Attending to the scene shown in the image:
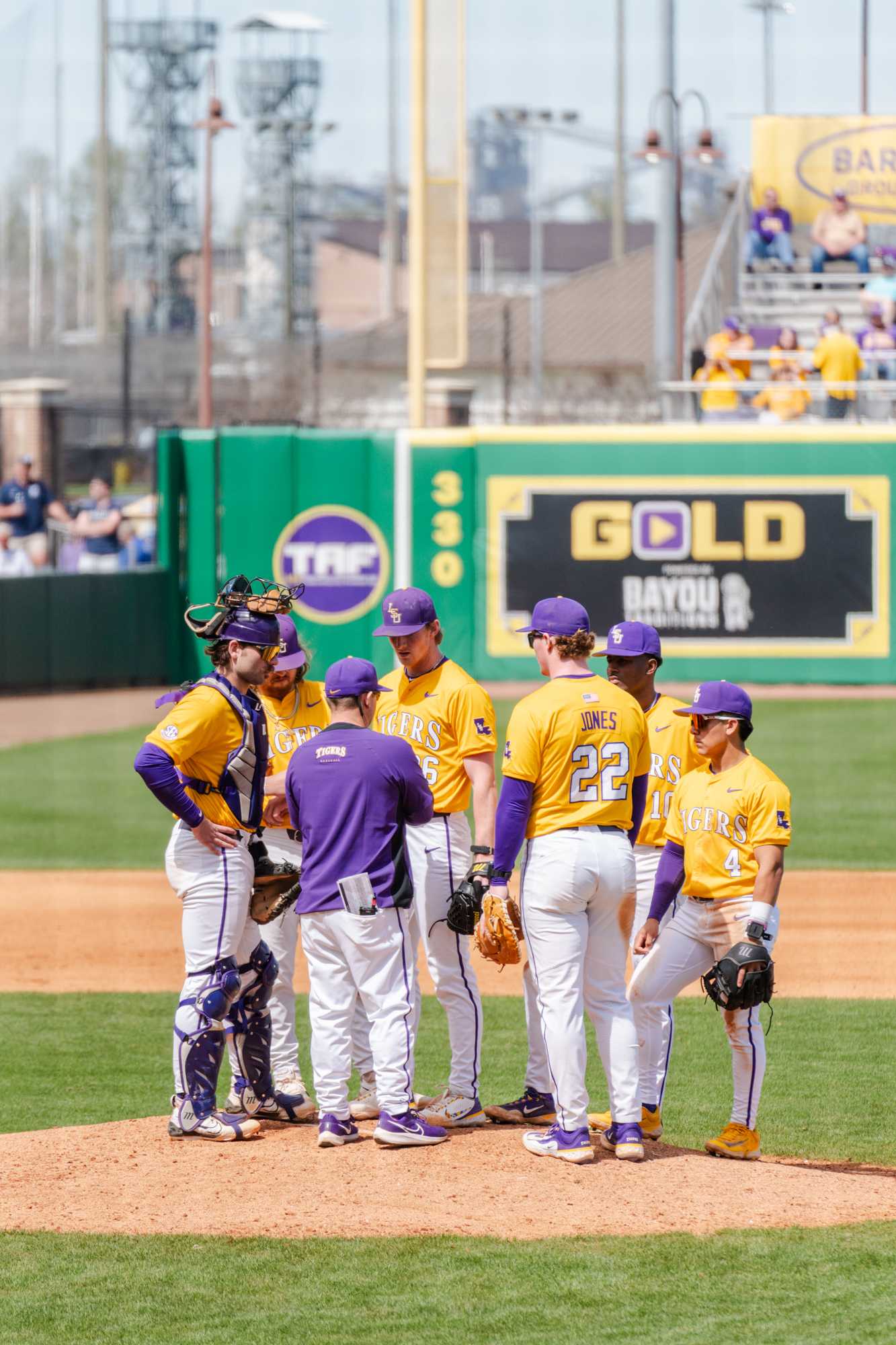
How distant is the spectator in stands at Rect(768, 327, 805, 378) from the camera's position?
23.0 m

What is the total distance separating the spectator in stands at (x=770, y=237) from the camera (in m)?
27.9

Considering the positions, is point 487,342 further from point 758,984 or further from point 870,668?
point 758,984

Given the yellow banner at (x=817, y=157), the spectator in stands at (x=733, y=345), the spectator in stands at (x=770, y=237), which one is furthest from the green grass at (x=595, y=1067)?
the yellow banner at (x=817, y=157)

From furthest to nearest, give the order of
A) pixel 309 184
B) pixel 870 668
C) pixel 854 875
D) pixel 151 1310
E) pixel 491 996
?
pixel 309 184 < pixel 870 668 < pixel 854 875 < pixel 491 996 < pixel 151 1310

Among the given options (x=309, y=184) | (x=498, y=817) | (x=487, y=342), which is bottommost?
(x=498, y=817)

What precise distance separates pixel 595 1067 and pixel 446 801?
2.02 m

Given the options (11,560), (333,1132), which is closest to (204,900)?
(333,1132)

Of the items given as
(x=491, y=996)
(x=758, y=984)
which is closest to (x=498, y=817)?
(x=758, y=984)

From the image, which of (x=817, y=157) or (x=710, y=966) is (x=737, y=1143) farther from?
(x=817, y=157)

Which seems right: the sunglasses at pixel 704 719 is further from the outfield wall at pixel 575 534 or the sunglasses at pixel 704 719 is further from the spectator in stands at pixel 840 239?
the spectator in stands at pixel 840 239

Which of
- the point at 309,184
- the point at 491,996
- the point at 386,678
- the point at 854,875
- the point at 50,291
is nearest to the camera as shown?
the point at 386,678

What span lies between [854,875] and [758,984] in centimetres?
698

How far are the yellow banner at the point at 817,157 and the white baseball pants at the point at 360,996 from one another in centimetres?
2625

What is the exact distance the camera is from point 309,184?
49125 millimetres
